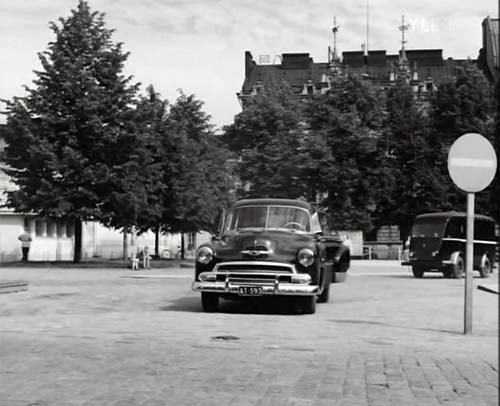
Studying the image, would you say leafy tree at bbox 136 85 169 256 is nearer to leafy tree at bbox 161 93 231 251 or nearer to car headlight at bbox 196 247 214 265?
leafy tree at bbox 161 93 231 251

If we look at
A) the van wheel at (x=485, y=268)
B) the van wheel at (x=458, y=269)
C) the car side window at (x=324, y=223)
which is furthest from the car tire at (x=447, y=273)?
the car side window at (x=324, y=223)

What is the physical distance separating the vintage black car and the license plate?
20557 mm

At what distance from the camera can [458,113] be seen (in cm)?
6278

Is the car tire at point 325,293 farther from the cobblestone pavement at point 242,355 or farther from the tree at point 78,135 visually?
the tree at point 78,135

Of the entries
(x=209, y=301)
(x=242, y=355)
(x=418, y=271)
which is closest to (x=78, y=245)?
(x=418, y=271)

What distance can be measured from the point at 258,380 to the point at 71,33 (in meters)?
36.5

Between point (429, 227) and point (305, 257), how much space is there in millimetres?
21965

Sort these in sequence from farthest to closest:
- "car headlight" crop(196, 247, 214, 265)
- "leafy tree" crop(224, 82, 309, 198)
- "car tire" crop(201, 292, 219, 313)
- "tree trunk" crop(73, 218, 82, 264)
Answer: "leafy tree" crop(224, 82, 309, 198)
"tree trunk" crop(73, 218, 82, 264)
"car tire" crop(201, 292, 219, 313)
"car headlight" crop(196, 247, 214, 265)

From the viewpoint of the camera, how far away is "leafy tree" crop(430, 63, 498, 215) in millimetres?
61406

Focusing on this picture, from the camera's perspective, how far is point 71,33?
42000 mm

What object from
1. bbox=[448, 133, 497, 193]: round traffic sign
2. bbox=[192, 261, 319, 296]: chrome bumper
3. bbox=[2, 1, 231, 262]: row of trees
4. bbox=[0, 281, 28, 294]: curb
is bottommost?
bbox=[0, 281, 28, 294]: curb

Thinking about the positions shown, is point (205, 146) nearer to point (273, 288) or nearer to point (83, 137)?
point (83, 137)

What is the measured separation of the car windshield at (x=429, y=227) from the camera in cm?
3556

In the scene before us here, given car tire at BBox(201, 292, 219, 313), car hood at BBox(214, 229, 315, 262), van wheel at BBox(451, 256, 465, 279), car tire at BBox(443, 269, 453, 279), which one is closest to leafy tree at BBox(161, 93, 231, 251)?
car tire at BBox(443, 269, 453, 279)
